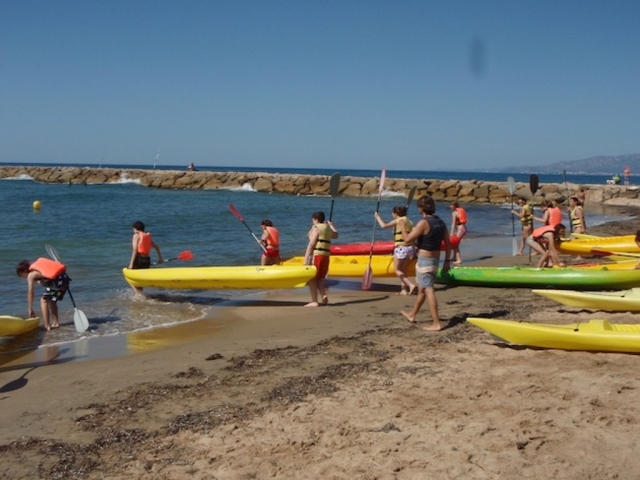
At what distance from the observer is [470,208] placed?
32.0 meters

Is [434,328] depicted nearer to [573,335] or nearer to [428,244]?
[428,244]

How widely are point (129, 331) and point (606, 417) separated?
537 cm

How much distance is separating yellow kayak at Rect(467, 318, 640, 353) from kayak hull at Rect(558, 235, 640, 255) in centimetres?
655

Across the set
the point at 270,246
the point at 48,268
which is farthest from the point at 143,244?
the point at 48,268

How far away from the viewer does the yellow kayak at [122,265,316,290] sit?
8.55m

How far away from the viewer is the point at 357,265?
420 inches

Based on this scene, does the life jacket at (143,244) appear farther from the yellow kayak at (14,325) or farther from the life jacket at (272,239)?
the yellow kayak at (14,325)

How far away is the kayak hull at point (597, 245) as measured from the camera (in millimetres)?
12221

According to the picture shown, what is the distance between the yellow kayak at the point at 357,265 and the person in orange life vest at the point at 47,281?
12.9ft

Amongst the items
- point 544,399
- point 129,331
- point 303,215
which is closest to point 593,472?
point 544,399

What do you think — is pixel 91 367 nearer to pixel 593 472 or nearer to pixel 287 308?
pixel 287 308

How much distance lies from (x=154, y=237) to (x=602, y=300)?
14.4 meters

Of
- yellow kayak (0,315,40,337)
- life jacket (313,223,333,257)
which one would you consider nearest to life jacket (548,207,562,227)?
life jacket (313,223,333,257)

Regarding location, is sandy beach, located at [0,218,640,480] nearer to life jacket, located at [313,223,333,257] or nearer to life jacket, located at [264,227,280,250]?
life jacket, located at [313,223,333,257]
